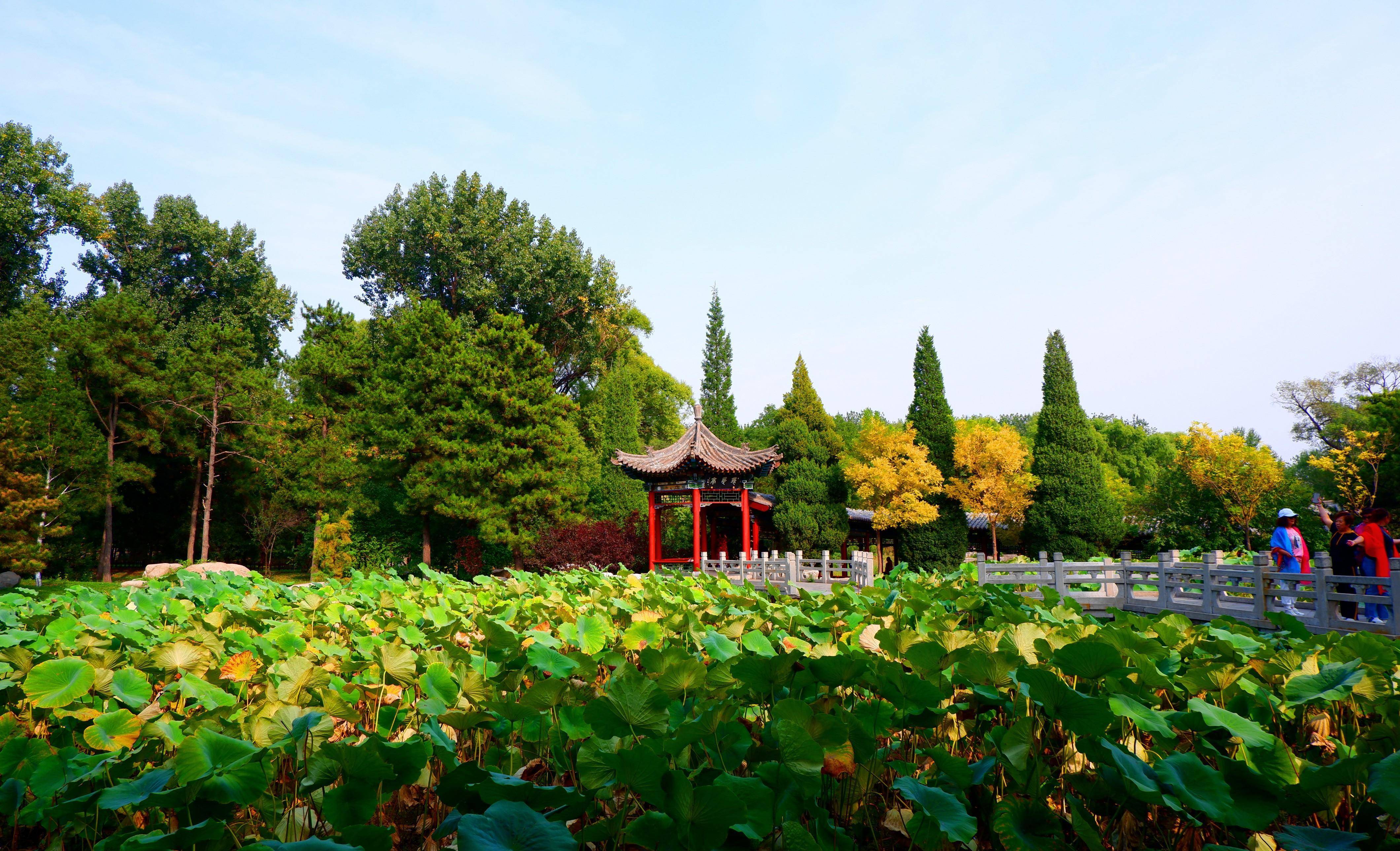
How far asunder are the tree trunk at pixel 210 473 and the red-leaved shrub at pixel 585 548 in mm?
9777

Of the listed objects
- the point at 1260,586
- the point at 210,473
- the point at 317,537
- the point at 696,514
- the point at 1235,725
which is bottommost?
the point at 1260,586

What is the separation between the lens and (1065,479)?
70.0 ft

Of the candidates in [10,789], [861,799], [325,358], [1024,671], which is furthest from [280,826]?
[325,358]

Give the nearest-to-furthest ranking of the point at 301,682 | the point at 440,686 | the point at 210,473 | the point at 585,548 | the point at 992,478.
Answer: the point at 440,686
the point at 301,682
the point at 585,548
the point at 992,478
the point at 210,473

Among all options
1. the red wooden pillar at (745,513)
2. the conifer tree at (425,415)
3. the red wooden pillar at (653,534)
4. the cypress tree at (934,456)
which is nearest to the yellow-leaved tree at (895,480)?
the cypress tree at (934,456)

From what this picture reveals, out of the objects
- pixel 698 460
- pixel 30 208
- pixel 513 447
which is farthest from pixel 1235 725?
pixel 30 208

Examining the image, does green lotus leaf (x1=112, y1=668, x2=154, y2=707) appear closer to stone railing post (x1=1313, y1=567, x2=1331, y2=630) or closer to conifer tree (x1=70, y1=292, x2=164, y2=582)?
stone railing post (x1=1313, y1=567, x2=1331, y2=630)

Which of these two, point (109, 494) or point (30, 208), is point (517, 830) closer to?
point (109, 494)

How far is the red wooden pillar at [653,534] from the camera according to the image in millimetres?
17156

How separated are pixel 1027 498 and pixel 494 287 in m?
17.4

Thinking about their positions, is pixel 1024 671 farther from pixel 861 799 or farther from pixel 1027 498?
pixel 1027 498

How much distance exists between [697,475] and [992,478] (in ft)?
29.5

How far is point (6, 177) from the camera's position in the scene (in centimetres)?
2367

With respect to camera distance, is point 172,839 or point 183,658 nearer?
point 172,839
